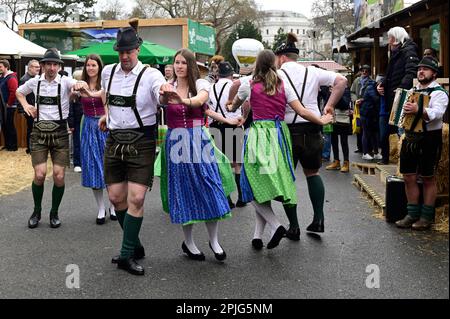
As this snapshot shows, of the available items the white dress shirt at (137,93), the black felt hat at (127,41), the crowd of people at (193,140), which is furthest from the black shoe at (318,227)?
the black felt hat at (127,41)

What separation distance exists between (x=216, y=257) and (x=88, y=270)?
1.10m

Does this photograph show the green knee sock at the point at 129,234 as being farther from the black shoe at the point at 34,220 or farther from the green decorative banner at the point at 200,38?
the green decorative banner at the point at 200,38

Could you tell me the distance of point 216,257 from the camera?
5.30m

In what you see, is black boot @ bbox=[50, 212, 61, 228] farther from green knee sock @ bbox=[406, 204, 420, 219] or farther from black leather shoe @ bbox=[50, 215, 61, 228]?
green knee sock @ bbox=[406, 204, 420, 219]

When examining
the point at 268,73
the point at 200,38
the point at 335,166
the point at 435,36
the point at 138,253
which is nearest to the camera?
the point at 138,253

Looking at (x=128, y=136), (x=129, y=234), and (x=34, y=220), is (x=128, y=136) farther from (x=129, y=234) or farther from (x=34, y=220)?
(x=34, y=220)

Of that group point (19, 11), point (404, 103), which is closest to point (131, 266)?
point (404, 103)

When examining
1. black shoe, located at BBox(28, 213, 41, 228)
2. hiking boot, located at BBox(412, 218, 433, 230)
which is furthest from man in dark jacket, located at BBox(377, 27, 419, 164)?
black shoe, located at BBox(28, 213, 41, 228)

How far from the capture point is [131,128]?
5.04 m

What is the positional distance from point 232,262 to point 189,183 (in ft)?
2.60

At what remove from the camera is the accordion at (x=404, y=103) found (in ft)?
20.2

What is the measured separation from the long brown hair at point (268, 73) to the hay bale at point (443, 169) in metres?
2.24
